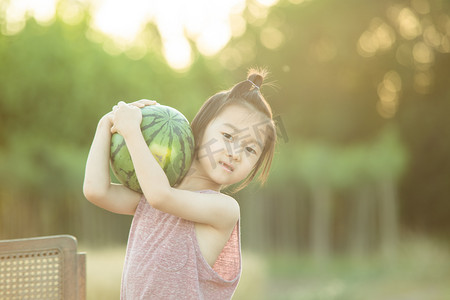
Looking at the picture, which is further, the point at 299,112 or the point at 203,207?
the point at 299,112

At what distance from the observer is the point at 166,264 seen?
7.66 ft

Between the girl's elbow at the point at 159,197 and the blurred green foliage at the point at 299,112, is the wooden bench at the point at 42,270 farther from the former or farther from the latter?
the blurred green foliage at the point at 299,112

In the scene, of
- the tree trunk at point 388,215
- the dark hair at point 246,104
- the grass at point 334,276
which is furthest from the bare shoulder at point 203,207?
the tree trunk at point 388,215

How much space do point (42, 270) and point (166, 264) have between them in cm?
72

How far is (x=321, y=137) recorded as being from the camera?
17.5 m

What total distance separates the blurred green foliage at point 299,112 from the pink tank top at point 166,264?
9.52 m

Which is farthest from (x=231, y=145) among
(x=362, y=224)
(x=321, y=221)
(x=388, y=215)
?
(x=321, y=221)

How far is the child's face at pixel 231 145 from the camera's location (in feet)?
7.98

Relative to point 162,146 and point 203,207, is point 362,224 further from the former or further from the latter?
point 162,146

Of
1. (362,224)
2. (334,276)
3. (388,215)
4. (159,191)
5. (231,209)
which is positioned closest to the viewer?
(159,191)

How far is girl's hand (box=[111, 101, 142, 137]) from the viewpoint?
2.28m

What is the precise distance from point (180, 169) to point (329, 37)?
17.0 m

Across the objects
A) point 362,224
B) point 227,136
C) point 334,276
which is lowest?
point 334,276

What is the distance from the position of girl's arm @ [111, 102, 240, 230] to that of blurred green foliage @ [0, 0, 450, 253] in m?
9.56
